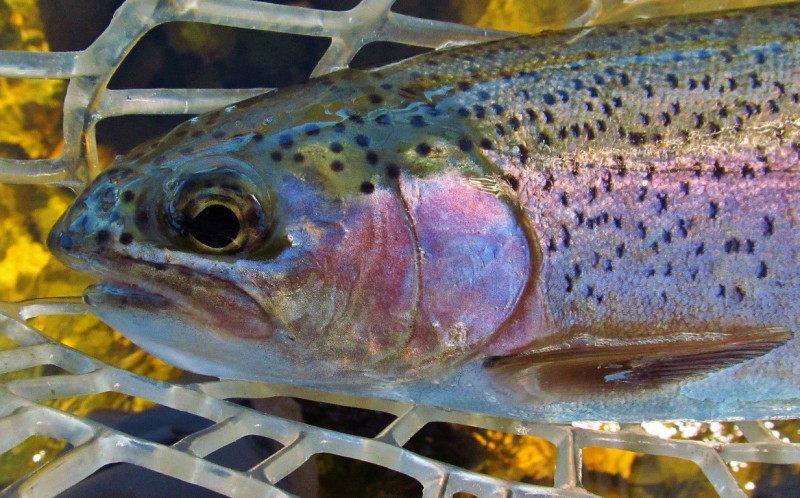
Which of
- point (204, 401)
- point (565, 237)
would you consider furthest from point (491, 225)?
point (204, 401)

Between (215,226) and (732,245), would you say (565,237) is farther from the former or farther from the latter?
(215,226)

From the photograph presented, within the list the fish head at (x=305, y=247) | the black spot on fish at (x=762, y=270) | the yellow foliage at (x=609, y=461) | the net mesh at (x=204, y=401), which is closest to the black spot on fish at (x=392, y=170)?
the fish head at (x=305, y=247)

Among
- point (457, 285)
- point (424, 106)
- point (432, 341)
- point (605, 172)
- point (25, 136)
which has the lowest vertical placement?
point (432, 341)

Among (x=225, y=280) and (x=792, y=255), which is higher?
(x=225, y=280)

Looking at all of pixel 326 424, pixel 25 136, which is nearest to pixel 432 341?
pixel 326 424

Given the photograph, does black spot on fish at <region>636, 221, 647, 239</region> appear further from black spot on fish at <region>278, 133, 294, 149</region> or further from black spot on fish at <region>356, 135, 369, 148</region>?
black spot on fish at <region>278, 133, 294, 149</region>

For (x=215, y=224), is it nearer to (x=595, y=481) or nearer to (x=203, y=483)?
(x=203, y=483)
